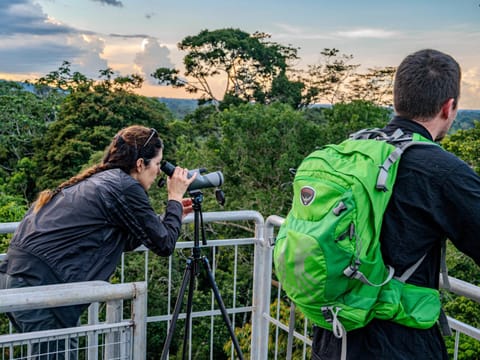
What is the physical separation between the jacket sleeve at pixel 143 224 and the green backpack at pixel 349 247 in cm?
91

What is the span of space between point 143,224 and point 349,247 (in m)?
1.11

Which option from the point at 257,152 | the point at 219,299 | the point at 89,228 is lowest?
the point at 257,152

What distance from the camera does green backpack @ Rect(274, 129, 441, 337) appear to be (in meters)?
1.42

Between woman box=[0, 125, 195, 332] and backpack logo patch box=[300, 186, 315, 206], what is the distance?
2.99 ft

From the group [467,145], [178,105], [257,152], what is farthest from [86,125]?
[467,145]

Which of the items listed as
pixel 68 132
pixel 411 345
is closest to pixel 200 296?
pixel 411 345

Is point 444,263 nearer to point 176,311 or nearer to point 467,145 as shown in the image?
point 176,311

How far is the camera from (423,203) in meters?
1.43

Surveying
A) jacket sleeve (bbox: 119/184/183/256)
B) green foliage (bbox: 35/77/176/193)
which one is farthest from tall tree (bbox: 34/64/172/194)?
jacket sleeve (bbox: 119/184/183/256)

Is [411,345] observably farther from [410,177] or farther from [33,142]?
[33,142]

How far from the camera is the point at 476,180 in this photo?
139 centimetres

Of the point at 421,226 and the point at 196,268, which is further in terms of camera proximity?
the point at 196,268

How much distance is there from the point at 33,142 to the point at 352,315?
1989 cm

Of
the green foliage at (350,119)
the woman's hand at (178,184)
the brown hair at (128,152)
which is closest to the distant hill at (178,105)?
the green foliage at (350,119)
